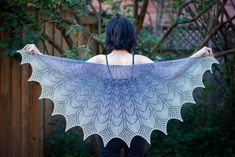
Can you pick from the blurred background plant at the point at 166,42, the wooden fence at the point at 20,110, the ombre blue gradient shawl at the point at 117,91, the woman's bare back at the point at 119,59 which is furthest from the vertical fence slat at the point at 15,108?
the woman's bare back at the point at 119,59

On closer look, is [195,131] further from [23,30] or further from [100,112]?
[100,112]

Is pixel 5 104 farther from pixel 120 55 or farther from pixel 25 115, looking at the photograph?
pixel 120 55

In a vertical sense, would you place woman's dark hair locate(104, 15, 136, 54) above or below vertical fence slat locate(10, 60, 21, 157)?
above

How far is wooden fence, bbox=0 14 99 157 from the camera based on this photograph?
6.02 m

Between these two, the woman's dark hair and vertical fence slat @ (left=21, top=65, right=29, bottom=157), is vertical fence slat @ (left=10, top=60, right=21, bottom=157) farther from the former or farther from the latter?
the woman's dark hair

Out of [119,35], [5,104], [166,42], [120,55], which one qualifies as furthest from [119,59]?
[166,42]

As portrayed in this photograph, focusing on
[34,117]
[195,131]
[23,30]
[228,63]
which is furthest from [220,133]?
[23,30]

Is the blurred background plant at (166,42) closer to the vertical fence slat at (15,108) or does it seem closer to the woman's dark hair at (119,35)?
the vertical fence slat at (15,108)

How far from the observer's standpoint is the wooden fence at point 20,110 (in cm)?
602

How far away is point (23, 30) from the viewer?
538 cm

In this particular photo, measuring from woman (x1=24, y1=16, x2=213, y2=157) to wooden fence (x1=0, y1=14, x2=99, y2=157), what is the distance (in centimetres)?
212

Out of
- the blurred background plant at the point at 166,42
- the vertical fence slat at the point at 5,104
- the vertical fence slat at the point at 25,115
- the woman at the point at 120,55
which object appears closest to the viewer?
the woman at the point at 120,55

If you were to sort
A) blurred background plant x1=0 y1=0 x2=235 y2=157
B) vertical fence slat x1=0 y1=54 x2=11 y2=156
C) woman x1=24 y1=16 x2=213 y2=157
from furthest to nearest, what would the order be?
vertical fence slat x1=0 y1=54 x2=11 y2=156 → blurred background plant x1=0 y1=0 x2=235 y2=157 → woman x1=24 y1=16 x2=213 y2=157

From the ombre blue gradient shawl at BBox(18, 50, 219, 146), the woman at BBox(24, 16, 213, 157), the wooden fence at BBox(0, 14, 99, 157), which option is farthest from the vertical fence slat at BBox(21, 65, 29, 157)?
the woman at BBox(24, 16, 213, 157)
